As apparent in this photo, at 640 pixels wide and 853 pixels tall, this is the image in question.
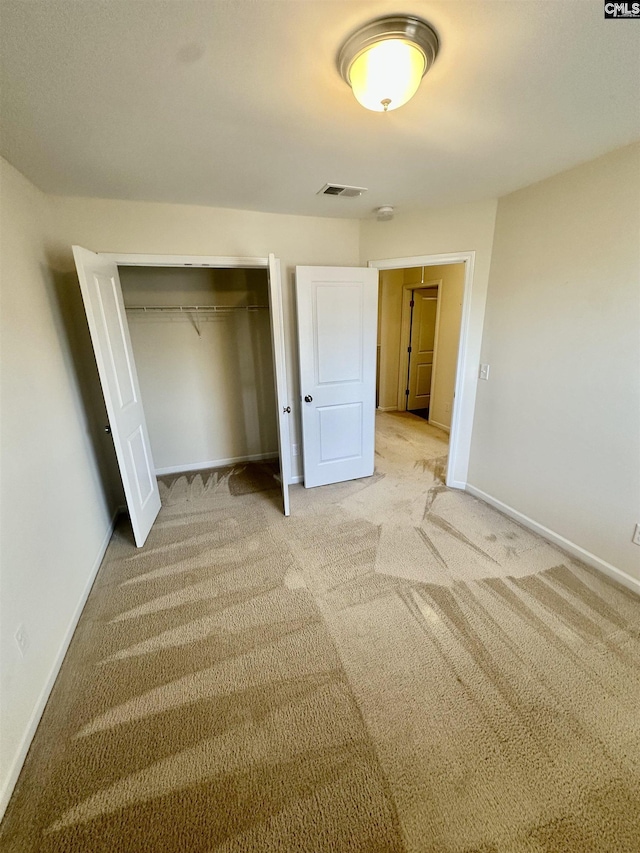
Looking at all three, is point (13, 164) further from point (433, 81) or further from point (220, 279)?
point (433, 81)

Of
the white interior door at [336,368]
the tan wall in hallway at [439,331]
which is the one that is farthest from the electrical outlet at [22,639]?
the tan wall in hallway at [439,331]

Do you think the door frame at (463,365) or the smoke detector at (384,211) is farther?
the door frame at (463,365)

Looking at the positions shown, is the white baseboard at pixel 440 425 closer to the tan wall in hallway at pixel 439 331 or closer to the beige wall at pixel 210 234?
the tan wall in hallway at pixel 439 331

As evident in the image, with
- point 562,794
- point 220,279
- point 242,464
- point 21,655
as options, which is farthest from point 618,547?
point 220,279

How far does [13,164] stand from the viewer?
178 centimetres

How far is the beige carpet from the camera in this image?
3.56 ft

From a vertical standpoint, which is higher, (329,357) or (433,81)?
(433,81)

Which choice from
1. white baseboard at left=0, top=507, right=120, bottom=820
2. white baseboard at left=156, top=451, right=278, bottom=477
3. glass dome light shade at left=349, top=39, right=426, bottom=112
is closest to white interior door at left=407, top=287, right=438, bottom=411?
white baseboard at left=156, top=451, right=278, bottom=477

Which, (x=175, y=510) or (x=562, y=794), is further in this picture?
(x=175, y=510)

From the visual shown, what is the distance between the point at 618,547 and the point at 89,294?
3544 mm

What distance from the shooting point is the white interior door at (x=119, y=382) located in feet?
6.77

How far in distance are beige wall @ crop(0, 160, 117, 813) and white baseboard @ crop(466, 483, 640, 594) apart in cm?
303

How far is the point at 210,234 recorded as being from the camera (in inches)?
103

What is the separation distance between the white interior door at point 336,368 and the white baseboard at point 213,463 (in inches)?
39.3
